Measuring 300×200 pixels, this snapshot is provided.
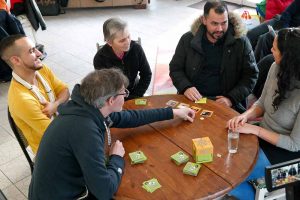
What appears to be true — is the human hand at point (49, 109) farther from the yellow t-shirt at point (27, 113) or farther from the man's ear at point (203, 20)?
the man's ear at point (203, 20)

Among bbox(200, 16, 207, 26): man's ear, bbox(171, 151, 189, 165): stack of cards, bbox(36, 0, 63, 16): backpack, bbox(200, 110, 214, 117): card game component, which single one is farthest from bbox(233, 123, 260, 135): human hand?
bbox(36, 0, 63, 16): backpack

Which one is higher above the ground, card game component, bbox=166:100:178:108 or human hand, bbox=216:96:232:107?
card game component, bbox=166:100:178:108

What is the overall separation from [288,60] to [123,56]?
1.45 meters

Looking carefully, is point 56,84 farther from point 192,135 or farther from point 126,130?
point 192,135

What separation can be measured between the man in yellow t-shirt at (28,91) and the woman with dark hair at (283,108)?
4.22 ft

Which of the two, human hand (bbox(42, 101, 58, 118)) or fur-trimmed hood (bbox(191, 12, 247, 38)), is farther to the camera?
fur-trimmed hood (bbox(191, 12, 247, 38))

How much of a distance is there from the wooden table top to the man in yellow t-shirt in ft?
1.77

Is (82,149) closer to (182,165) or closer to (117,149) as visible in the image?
(117,149)

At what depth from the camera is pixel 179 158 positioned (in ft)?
5.86

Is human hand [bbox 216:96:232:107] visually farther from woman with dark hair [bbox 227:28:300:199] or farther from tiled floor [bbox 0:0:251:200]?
tiled floor [bbox 0:0:251:200]

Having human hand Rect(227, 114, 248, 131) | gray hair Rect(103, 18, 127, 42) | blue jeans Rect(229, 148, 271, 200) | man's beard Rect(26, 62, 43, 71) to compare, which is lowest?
blue jeans Rect(229, 148, 271, 200)

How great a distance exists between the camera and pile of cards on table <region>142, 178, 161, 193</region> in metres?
1.61

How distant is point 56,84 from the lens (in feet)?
8.52

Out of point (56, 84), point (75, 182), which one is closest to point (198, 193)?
point (75, 182)
